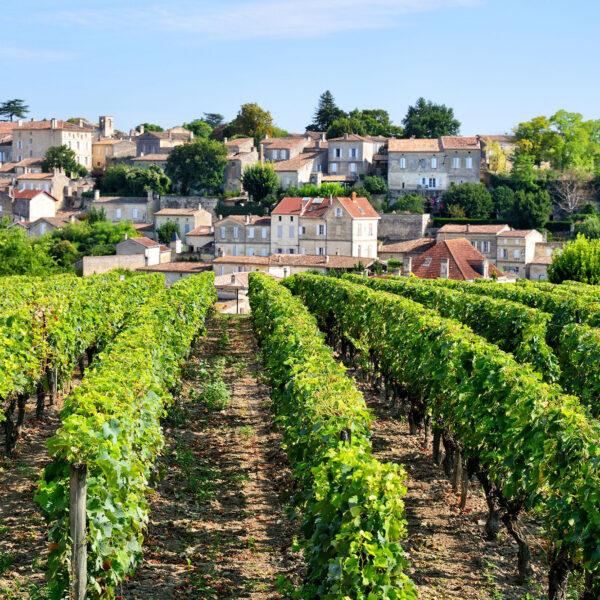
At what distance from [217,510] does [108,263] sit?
55295 mm

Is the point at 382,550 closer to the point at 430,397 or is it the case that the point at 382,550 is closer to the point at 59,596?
the point at 59,596

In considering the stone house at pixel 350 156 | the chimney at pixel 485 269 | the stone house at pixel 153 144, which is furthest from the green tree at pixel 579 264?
the stone house at pixel 153 144

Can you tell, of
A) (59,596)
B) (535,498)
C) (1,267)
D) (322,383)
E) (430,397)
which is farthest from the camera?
(1,267)

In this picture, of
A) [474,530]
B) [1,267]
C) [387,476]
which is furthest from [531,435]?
[1,267]

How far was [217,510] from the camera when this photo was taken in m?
10.5

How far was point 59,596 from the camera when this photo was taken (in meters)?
6.95

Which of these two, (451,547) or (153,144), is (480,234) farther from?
(451,547)

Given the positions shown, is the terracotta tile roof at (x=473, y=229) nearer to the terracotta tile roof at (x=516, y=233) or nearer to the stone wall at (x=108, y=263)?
the terracotta tile roof at (x=516, y=233)

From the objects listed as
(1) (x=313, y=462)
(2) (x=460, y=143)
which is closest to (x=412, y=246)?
(2) (x=460, y=143)

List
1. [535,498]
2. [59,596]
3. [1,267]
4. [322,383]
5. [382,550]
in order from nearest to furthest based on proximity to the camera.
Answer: [382,550]
[59,596]
[535,498]
[322,383]
[1,267]

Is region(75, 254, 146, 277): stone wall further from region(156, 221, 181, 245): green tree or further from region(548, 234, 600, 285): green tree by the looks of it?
region(548, 234, 600, 285): green tree

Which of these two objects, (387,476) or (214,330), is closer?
(387,476)

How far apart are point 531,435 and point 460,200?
68.6 metres

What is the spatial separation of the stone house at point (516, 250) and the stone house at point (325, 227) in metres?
10.2
